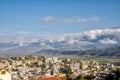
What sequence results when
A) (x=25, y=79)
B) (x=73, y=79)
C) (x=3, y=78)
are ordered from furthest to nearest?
(x=25, y=79)
(x=73, y=79)
(x=3, y=78)

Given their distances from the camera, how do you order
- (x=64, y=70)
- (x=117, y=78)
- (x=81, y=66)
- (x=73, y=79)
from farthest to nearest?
(x=81, y=66) → (x=64, y=70) → (x=73, y=79) → (x=117, y=78)

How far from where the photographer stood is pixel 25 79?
387ft

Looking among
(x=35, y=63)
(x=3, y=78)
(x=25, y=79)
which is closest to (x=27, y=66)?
(x=35, y=63)

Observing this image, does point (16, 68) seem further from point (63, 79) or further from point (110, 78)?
point (110, 78)

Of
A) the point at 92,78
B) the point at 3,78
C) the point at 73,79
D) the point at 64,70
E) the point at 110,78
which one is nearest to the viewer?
the point at 3,78

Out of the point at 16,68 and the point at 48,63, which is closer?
the point at 16,68

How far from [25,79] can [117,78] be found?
4860cm

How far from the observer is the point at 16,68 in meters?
169

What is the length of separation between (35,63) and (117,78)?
379 feet

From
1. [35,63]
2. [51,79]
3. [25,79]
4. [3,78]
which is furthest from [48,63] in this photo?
[3,78]

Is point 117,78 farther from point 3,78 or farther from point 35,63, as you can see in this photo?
point 35,63

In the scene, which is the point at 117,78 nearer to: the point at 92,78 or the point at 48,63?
the point at 92,78

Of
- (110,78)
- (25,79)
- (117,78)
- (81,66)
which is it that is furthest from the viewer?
(81,66)

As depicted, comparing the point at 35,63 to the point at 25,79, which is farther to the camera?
the point at 35,63
